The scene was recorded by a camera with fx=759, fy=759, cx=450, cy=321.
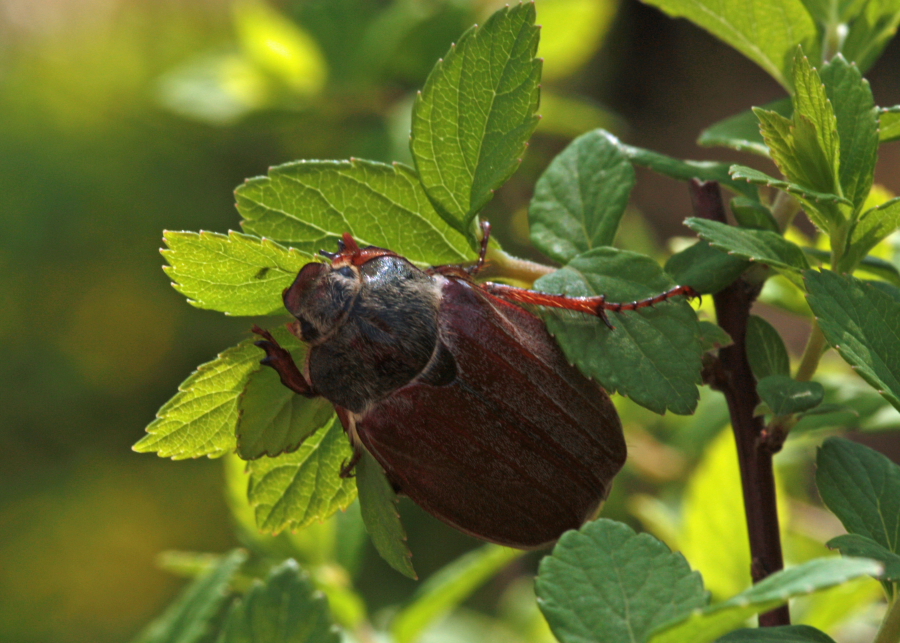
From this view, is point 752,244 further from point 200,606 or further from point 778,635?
point 200,606

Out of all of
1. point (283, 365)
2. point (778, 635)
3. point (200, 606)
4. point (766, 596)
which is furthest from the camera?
point (200, 606)

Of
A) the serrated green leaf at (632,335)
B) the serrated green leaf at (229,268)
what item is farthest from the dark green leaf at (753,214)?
the serrated green leaf at (229,268)

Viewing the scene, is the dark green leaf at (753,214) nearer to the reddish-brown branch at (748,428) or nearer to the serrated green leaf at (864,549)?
the reddish-brown branch at (748,428)

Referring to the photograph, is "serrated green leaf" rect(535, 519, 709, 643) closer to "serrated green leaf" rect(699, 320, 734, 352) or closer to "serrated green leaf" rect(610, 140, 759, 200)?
"serrated green leaf" rect(699, 320, 734, 352)

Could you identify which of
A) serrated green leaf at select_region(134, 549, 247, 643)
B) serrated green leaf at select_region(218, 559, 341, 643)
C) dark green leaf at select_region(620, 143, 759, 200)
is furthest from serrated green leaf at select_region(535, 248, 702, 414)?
serrated green leaf at select_region(134, 549, 247, 643)

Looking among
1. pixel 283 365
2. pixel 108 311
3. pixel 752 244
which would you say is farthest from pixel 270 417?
pixel 108 311

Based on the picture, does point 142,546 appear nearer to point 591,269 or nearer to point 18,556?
point 18,556
